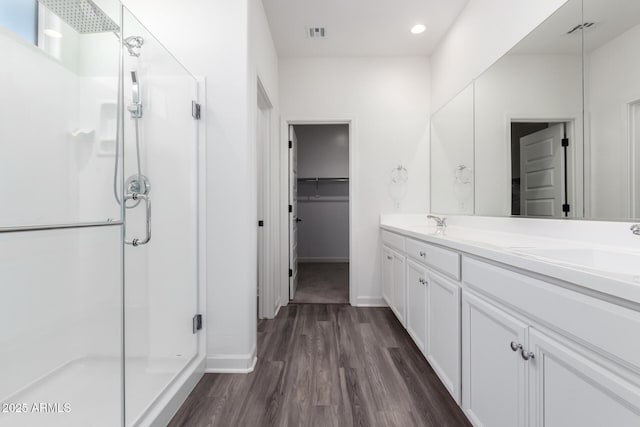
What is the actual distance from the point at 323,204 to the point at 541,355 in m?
4.68

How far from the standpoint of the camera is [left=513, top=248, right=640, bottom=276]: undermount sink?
1.06m

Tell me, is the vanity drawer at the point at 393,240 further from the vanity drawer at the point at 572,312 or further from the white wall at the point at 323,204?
the white wall at the point at 323,204

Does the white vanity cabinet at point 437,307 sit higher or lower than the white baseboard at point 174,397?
higher

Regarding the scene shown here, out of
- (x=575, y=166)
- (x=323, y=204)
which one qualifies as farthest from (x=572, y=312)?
(x=323, y=204)

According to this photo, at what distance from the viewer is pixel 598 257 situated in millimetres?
1182

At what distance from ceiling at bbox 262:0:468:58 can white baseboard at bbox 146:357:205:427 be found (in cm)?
271

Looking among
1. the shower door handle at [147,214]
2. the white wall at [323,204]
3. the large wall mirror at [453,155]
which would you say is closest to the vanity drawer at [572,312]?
the large wall mirror at [453,155]

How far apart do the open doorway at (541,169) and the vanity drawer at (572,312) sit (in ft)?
2.37

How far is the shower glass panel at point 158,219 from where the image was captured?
1327 millimetres

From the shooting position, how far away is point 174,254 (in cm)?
161

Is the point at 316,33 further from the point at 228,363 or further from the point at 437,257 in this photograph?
the point at 228,363

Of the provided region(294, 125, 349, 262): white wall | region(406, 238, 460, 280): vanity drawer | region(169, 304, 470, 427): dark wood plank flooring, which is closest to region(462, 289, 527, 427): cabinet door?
region(406, 238, 460, 280): vanity drawer

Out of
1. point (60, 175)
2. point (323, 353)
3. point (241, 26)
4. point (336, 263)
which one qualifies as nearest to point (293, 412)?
point (323, 353)

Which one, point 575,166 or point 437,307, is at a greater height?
point 575,166
